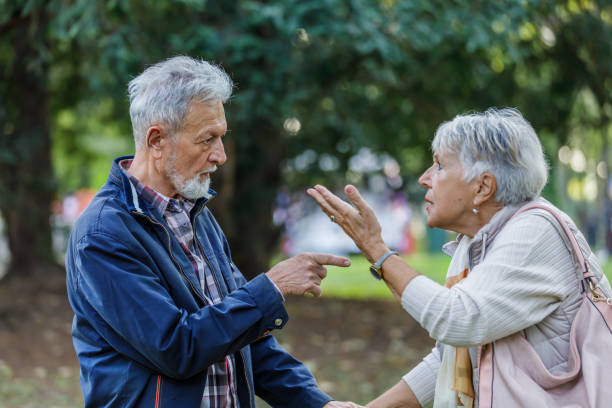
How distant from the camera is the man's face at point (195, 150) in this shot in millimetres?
2691

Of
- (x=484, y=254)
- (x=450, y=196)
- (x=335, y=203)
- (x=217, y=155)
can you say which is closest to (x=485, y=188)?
(x=450, y=196)

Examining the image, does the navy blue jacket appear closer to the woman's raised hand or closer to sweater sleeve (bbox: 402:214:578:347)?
the woman's raised hand

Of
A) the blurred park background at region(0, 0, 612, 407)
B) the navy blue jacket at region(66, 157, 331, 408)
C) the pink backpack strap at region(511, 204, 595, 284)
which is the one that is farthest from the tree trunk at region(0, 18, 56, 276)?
the pink backpack strap at region(511, 204, 595, 284)

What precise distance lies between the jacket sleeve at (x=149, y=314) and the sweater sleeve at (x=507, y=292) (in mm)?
583

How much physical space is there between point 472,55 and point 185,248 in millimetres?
6998

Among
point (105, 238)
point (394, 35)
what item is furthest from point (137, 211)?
point (394, 35)

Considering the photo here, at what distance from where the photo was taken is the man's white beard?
8.86 feet

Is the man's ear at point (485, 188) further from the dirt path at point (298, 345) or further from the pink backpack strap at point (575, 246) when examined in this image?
the dirt path at point (298, 345)

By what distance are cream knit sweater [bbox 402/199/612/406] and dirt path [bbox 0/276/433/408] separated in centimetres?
465

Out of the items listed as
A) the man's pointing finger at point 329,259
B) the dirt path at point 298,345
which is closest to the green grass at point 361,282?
the dirt path at point 298,345

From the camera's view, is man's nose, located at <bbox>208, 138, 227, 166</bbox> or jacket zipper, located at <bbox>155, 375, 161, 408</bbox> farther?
man's nose, located at <bbox>208, 138, 227, 166</bbox>

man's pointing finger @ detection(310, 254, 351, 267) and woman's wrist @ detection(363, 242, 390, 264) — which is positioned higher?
woman's wrist @ detection(363, 242, 390, 264)

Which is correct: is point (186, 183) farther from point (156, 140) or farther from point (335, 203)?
point (335, 203)

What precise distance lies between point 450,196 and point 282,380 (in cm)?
106
